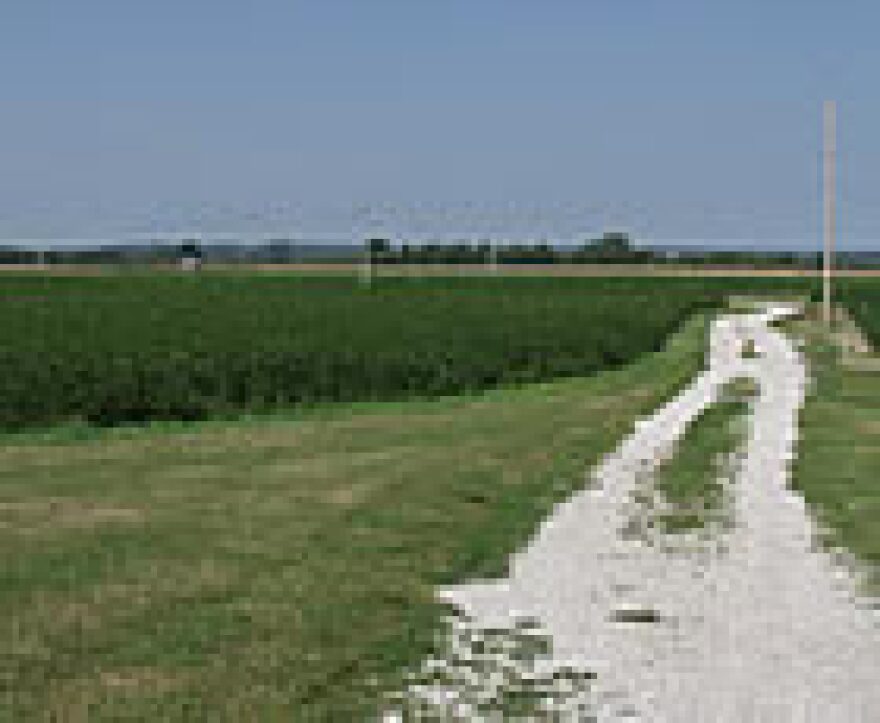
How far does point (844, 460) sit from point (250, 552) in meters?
7.60

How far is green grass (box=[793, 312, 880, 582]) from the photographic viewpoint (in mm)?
11047

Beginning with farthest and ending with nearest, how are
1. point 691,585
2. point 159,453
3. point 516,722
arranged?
point 159,453 → point 691,585 → point 516,722

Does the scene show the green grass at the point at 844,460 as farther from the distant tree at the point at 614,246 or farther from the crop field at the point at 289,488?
the distant tree at the point at 614,246

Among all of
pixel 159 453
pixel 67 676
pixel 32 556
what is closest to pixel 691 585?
pixel 67 676

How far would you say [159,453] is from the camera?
1717cm

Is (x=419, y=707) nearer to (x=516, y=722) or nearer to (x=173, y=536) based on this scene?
(x=516, y=722)

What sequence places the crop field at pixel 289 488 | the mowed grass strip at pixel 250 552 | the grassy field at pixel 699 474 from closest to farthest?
the mowed grass strip at pixel 250 552, the crop field at pixel 289 488, the grassy field at pixel 699 474

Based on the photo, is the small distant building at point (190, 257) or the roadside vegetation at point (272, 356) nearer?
the roadside vegetation at point (272, 356)

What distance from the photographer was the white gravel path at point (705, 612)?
664 cm

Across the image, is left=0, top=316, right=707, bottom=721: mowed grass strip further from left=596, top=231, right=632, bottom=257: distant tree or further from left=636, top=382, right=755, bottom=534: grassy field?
left=596, top=231, right=632, bottom=257: distant tree

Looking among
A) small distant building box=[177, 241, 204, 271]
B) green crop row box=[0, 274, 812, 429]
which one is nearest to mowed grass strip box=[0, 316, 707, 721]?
green crop row box=[0, 274, 812, 429]

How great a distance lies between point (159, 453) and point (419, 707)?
36.8 feet

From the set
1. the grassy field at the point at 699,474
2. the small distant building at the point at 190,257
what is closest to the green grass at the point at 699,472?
the grassy field at the point at 699,474

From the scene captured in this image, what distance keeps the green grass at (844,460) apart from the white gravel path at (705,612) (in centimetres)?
26
